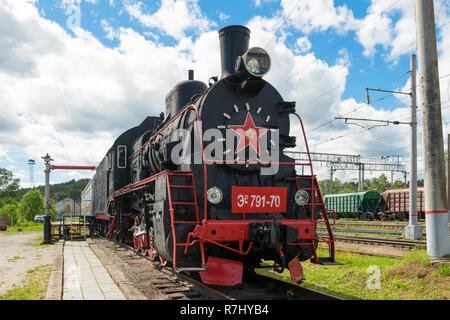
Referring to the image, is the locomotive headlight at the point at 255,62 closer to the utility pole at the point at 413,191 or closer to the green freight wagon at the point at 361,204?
the utility pole at the point at 413,191

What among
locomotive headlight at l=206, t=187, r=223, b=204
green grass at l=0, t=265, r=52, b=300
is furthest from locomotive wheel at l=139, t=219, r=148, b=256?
locomotive headlight at l=206, t=187, r=223, b=204

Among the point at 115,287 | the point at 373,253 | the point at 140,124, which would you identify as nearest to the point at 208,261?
the point at 115,287

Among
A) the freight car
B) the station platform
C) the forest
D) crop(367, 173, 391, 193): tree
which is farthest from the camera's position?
crop(367, 173, 391, 193): tree

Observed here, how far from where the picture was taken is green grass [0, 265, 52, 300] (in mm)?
6523

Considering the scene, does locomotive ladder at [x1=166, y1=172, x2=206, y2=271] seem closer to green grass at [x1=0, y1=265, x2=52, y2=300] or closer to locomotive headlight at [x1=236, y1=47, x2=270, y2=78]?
locomotive headlight at [x1=236, y1=47, x2=270, y2=78]

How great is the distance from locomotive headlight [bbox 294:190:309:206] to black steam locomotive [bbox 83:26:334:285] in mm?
19

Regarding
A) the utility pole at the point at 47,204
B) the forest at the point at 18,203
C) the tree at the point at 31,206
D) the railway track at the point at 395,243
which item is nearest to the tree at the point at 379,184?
the forest at the point at 18,203

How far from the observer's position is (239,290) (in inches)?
277

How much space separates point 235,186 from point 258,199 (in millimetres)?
510

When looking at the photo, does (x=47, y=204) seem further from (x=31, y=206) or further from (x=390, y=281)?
(x=31, y=206)

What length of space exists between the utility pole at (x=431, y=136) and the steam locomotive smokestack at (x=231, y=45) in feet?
13.2
